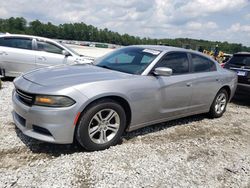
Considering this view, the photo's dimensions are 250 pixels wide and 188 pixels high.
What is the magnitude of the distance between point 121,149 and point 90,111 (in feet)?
2.60

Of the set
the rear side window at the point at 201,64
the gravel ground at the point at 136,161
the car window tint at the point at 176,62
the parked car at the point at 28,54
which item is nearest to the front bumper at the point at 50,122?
the gravel ground at the point at 136,161

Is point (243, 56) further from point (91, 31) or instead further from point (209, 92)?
point (91, 31)

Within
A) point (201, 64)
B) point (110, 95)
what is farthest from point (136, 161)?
point (201, 64)

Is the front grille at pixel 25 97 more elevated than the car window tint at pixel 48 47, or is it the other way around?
the car window tint at pixel 48 47

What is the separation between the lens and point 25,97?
347cm

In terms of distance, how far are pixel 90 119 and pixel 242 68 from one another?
557 cm

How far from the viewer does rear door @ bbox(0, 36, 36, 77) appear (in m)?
7.94

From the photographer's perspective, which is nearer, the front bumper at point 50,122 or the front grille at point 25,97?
the front bumper at point 50,122

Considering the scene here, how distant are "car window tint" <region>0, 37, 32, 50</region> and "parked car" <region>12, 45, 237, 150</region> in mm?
4240

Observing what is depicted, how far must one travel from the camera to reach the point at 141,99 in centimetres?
400

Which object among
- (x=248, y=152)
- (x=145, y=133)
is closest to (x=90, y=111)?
(x=145, y=133)

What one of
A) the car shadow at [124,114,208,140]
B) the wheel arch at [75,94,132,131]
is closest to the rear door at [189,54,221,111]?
the car shadow at [124,114,208,140]

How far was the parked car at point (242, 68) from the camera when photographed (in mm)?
7270

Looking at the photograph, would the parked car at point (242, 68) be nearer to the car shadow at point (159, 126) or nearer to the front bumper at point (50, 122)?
the car shadow at point (159, 126)
